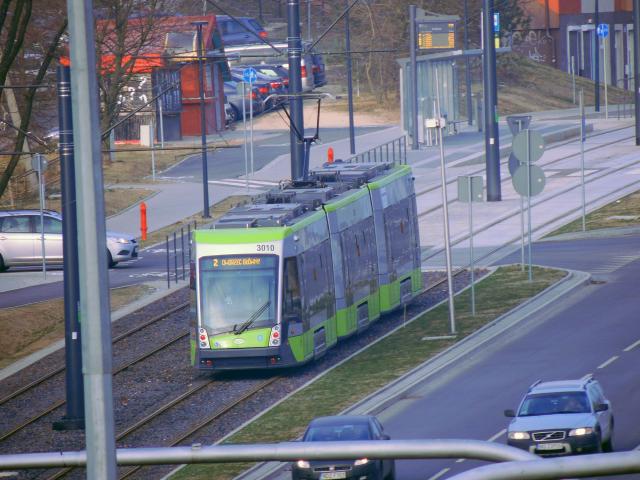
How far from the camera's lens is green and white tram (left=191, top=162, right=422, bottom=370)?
925 inches

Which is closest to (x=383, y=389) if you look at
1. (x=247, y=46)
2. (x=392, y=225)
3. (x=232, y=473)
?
(x=232, y=473)

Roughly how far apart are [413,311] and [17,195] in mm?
25154

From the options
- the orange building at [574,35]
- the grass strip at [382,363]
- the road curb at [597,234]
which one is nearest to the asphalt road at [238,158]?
the road curb at [597,234]

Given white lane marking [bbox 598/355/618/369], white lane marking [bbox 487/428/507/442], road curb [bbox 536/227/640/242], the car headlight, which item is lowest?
white lane marking [bbox 487/428/507/442]

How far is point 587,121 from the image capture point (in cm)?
6600

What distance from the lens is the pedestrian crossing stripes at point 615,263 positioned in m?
32.0

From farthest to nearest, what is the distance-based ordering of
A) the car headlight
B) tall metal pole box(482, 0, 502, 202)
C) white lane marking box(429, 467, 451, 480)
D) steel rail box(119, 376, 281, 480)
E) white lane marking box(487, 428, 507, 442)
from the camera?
1. tall metal pole box(482, 0, 502, 202)
2. steel rail box(119, 376, 281, 480)
3. white lane marking box(487, 428, 507, 442)
4. the car headlight
5. white lane marking box(429, 467, 451, 480)

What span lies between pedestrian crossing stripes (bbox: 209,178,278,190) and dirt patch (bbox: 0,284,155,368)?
1905 cm

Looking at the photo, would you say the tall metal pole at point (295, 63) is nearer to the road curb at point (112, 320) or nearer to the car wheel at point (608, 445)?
the road curb at point (112, 320)

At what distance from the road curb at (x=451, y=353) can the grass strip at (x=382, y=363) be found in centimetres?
19

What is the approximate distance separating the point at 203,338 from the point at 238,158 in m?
37.3

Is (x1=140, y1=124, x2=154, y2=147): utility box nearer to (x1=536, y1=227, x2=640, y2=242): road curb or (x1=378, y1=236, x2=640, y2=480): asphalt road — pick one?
(x1=536, y1=227, x2=640, y2=242): road curb

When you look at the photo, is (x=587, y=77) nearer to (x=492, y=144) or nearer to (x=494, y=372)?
(x=492, y=144)

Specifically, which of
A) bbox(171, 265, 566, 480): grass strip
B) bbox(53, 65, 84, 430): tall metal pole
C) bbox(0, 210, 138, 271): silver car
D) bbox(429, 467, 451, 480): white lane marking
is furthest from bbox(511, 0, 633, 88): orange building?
bbox(429, 467, 451, 480): white lane marking
